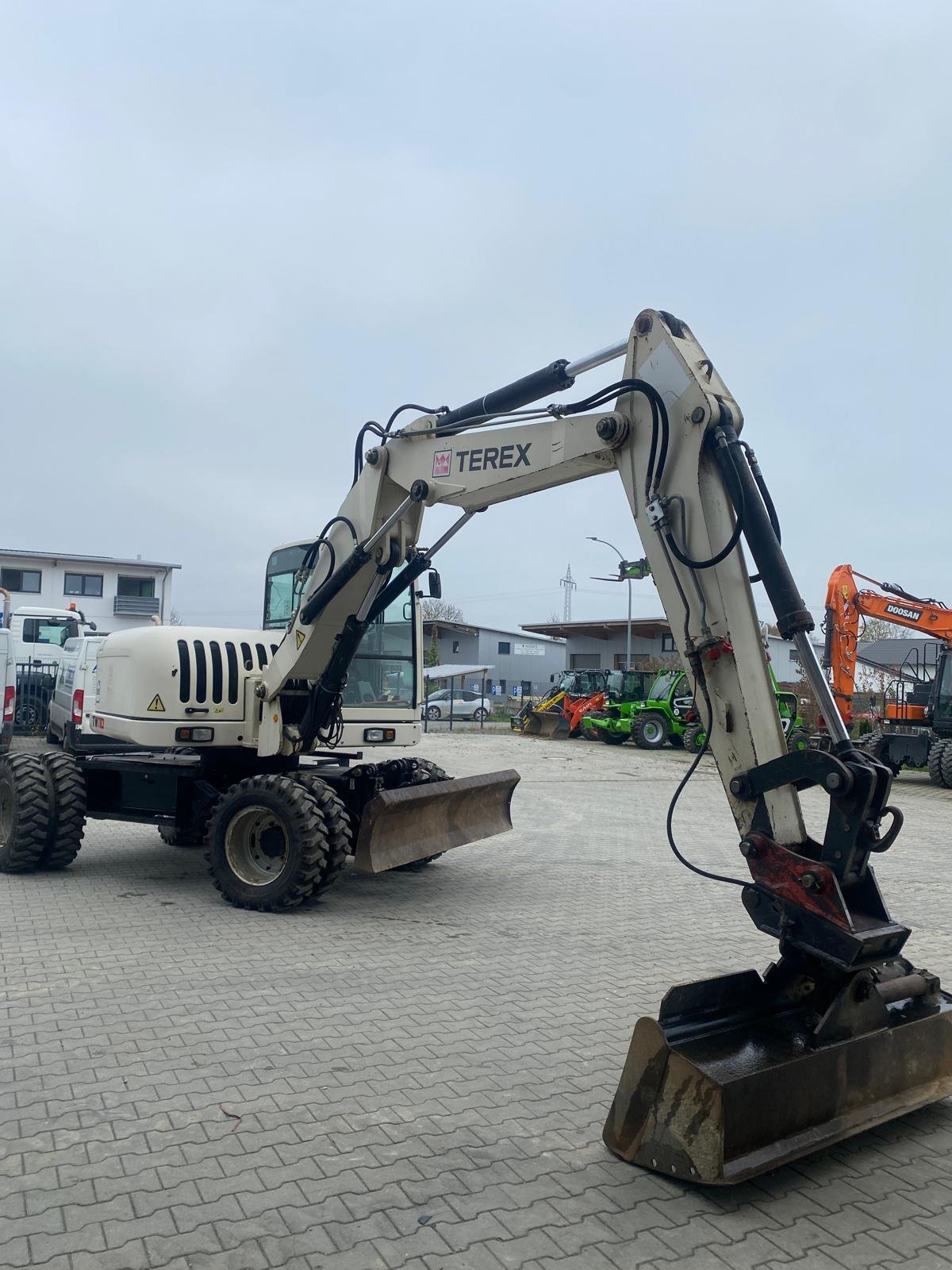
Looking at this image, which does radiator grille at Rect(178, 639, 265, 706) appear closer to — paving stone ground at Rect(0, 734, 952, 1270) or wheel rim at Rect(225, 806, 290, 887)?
wheel rim at Rect(225, 806, 290, 887)

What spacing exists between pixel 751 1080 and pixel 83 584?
157ft

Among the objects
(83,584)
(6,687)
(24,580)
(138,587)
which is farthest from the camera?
(138,587)

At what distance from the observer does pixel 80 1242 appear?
3217 mm

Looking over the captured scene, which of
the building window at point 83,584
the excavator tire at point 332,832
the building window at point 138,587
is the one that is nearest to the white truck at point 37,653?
the excavator tire at point 332,832

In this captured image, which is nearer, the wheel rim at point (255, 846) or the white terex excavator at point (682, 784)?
the white terex excavator at point (682, 784)

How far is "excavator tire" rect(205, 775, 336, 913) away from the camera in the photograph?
7422 millimetres

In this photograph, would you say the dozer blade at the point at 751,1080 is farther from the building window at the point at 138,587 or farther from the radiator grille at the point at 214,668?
the building window at the point at 138,587

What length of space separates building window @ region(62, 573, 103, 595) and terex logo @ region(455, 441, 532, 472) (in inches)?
1738

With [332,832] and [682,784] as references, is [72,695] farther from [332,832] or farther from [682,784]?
[682,784]

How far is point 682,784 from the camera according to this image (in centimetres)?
491

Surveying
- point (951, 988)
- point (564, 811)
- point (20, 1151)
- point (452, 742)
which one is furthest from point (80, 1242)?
point (452, 742)

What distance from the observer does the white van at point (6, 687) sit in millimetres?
16656

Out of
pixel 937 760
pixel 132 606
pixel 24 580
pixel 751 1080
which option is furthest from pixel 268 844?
pixel 24 580

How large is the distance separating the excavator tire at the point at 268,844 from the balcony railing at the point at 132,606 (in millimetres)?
42030
